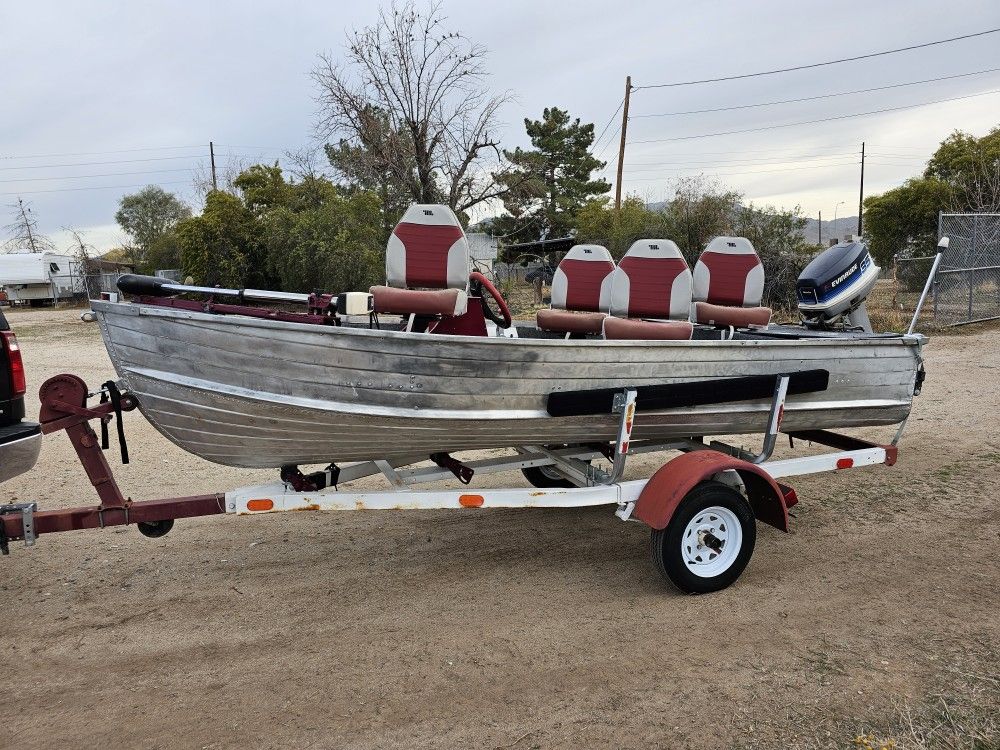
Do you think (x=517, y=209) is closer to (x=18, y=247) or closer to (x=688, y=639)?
(x=688, y=639)

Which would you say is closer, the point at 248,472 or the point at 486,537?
the point at 486,537

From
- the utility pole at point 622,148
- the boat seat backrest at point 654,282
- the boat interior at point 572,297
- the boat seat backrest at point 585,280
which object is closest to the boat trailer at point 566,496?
the boat interior at point 572,297

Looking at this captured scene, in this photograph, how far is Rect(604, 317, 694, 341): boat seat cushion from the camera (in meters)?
4.39

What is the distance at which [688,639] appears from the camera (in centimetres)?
352

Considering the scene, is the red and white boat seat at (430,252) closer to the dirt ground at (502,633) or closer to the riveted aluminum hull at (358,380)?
the riveted aluminum hull at (358,380)

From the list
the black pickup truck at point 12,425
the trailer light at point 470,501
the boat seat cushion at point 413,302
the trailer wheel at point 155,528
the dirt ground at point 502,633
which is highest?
the boat seat cushion at point 413,302

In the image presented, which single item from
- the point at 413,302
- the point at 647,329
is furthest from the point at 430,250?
the point at 647,329

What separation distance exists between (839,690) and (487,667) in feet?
5.00

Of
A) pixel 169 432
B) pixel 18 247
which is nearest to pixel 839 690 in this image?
pixel 169 432

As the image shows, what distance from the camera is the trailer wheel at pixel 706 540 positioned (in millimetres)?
3914

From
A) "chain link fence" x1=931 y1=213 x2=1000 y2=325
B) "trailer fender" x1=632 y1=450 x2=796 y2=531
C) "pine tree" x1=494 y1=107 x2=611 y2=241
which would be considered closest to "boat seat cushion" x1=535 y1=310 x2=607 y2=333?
"trailer fender" x1=632 y1=450 x2=796 y2=531

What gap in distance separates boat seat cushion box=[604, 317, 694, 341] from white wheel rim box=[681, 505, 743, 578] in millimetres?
1072

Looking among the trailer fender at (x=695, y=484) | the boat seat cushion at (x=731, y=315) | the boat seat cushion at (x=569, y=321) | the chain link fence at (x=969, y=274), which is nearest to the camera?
the trailer fender at (x=695, y=484)

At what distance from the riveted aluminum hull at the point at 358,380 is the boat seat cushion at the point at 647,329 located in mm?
318
